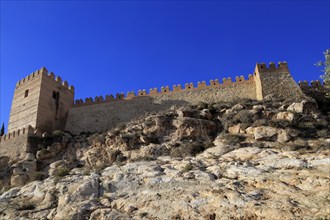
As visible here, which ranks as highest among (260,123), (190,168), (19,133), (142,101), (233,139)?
(142,101)

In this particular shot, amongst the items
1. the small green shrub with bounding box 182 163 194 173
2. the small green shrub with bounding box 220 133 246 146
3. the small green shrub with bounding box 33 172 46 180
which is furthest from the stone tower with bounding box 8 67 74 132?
the small green shrub with bounding box 182 163 194 173

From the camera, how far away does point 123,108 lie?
1148 inches

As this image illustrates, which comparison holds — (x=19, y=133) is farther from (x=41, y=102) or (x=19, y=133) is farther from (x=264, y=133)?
(x=264, y=133)

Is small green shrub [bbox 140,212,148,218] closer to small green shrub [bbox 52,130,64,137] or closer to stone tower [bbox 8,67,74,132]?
small green shrub [bbox 52,130,64,137]

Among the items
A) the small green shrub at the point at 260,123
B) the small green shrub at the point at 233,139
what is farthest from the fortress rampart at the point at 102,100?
the small green shrub at the point at 233,139

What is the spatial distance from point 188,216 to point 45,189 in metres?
7.41

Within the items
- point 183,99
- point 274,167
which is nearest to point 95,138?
point 183,99

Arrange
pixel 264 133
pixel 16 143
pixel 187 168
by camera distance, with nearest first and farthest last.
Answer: pixel 187 168 → pixel 264 133 → pixel 16 143

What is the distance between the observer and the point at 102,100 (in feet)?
99.4

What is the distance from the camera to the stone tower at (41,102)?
28.0 metres

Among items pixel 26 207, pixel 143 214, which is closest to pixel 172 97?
pixel 26 207

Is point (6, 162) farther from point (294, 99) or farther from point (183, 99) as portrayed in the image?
point (294, 99)

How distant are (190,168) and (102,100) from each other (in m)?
16.2

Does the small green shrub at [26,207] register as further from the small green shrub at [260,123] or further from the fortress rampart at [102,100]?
the small green shrub at [260,123]
